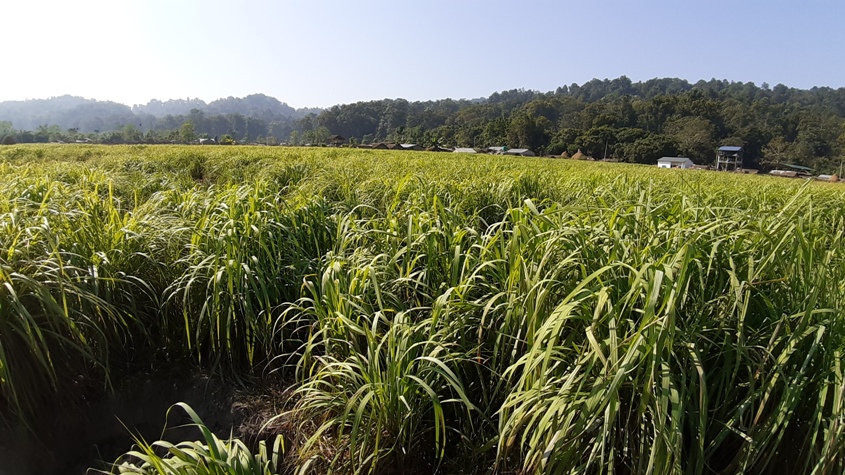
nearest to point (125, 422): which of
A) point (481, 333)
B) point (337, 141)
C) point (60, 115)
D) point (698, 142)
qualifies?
point (481, 333)

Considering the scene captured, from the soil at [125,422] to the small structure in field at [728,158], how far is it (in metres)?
56.8

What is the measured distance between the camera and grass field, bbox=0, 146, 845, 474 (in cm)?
117

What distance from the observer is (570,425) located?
121 cm

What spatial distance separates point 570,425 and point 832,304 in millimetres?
916

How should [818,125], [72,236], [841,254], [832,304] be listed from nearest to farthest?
1. [832,304]
2. [841,254]
3. [72,236]
4. [818,125]

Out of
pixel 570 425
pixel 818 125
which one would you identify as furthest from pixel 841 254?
pixel 818 125

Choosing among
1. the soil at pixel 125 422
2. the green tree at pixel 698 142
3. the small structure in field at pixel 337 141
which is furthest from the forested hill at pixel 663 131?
the soil at pixel 125 422

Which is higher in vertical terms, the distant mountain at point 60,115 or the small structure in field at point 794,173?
the distant mountain at point 60,115

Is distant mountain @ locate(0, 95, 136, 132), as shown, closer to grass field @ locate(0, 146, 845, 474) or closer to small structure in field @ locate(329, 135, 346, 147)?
small structure in field @ locate(329, 135, 346, 147)

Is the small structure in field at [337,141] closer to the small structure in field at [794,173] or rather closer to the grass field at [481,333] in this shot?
the small structure in field at [794,173]

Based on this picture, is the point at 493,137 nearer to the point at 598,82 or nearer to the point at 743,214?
the point at 743,214

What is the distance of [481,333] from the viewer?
5.35 feet

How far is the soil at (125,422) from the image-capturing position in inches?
65.3

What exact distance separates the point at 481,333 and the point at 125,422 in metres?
1.58
